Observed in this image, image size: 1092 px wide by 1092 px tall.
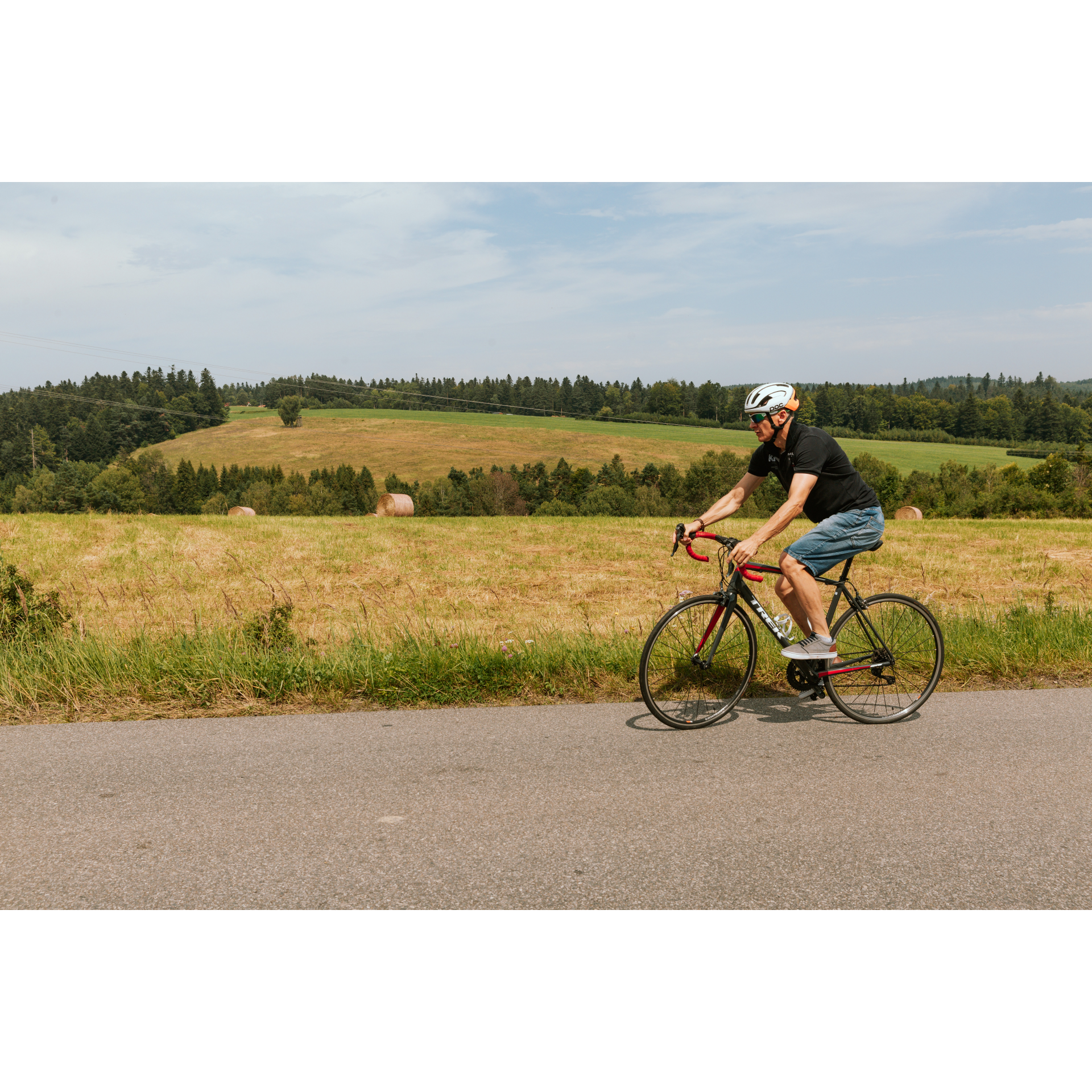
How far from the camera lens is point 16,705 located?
558cm

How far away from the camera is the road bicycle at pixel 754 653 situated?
550 centimetres

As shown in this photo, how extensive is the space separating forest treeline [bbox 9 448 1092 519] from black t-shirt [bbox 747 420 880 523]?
53.0 metres

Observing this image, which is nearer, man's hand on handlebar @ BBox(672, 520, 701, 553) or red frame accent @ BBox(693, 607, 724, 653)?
man's hand on handlebar @ BBox(672, 520, 701, 553)

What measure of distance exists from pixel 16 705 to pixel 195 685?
1.13 m

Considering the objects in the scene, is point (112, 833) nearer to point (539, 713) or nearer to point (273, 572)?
point (539, 713)

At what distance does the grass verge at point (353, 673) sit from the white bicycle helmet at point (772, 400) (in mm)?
2043

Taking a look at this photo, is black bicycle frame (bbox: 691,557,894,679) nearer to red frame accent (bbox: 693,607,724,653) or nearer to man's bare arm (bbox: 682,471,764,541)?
red frame accent (bbox: 693,607,724,653)

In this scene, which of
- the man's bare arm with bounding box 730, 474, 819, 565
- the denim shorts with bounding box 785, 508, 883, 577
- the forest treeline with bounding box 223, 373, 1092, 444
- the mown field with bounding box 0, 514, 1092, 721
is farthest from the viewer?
the forest treeline with bounding box 223, 373, 1092, 444

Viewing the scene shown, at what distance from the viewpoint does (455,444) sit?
102 meters

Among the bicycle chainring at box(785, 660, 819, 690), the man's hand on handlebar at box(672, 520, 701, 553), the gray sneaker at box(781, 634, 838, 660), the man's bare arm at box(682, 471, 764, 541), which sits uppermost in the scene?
the man's bare arm at box(682, 471, 764, 541)

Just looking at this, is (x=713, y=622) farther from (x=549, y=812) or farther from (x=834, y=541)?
(x=549, y=812)

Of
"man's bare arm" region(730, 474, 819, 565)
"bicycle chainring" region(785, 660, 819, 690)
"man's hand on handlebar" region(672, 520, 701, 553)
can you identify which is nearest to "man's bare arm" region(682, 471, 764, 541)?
"man's hand on handlebar" region(672, 520, 701, 553)

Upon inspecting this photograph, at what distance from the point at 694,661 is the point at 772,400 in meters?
1.82

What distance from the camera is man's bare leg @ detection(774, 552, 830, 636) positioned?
5.41 m
